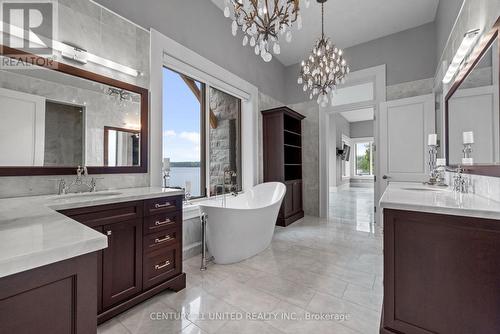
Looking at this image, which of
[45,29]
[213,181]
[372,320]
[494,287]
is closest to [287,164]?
[213,181]

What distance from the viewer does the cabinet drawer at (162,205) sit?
1782 mm

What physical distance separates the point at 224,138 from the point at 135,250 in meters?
2.56

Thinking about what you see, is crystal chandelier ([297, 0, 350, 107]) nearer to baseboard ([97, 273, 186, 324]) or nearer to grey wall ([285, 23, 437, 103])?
grey wall ([285, 23, 437, 103])

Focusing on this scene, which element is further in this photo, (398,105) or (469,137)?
(398,105)

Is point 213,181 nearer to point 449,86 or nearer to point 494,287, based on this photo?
point 494,287

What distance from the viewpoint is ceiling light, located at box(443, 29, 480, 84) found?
1738mm

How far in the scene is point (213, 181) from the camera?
355cm

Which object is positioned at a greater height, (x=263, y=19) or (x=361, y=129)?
(x=361, y=129)

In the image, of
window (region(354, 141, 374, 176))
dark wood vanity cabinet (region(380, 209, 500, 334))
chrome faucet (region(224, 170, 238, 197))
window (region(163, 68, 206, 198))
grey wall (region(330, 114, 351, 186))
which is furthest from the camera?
window (region(354, 141, 374, 176))

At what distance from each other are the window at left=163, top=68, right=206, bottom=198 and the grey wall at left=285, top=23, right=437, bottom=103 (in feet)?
10.8

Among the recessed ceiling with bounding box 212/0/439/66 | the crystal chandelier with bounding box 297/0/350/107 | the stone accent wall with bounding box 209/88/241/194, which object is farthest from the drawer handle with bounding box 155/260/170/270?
the recessed ceiling with bounding box 212/0/439/66

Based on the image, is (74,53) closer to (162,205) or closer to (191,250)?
(162,205)

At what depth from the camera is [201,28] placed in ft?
10.1

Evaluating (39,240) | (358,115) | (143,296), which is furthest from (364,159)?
(39,240)
